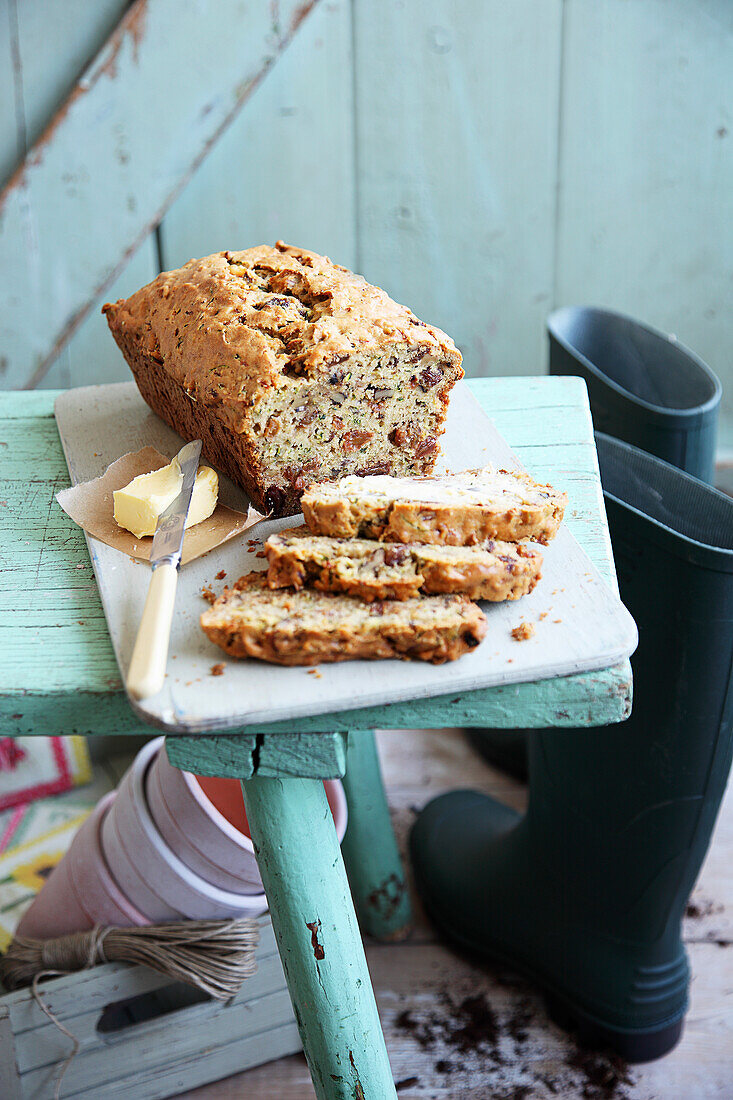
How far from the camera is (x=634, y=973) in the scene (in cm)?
142

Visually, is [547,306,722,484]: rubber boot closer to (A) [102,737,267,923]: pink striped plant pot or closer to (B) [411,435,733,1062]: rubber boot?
(B) [411,435,733,1062]: rubber boot

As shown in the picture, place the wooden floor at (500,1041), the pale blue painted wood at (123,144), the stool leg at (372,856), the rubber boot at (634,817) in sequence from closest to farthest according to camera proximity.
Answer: the rubber boot at (634,817), the wooden floor at (500,1041), the stool leg at (372,856), the pale blue painted wood at (123,144)

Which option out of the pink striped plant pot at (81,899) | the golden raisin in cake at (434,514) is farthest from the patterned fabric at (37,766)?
the golden raisin in cake at (434,514)

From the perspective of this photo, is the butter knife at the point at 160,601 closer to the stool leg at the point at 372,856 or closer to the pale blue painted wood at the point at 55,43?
the stool leg at the point at 372,856

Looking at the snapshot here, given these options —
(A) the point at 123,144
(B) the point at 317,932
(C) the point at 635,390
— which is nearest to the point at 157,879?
(B) the point at 317,932

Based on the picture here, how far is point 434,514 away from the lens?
927mm

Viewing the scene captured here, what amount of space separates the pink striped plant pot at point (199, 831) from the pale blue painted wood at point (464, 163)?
138 cm

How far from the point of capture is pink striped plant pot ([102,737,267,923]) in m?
1.28

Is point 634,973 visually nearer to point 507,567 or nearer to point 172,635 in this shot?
point 507,567

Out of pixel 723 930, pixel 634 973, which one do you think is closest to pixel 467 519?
pixel 634 973

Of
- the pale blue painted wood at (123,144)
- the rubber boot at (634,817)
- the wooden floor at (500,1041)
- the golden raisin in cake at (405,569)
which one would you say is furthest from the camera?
the pale blue painted wood at (123,144)

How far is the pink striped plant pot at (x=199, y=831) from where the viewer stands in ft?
4.10

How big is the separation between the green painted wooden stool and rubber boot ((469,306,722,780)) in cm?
47

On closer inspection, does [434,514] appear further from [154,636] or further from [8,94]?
[8,94]
